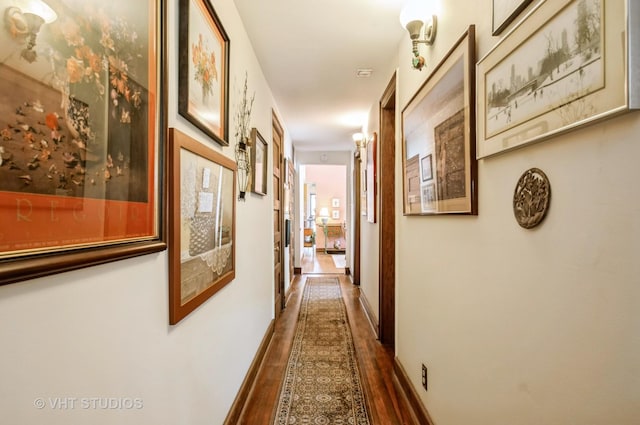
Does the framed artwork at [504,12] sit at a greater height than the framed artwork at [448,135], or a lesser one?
greater

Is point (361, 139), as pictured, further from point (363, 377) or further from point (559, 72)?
point (559, 72)

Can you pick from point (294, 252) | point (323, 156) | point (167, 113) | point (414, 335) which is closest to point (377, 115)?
point (414, 335)

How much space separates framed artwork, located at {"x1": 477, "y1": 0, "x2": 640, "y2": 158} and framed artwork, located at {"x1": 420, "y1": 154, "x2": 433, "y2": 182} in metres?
0.51

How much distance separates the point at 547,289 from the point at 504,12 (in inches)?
32.2

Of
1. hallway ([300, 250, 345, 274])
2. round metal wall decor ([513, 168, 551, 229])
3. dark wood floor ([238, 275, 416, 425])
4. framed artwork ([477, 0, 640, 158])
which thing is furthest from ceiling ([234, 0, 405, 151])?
hallway ([300, 250, 345, 274])

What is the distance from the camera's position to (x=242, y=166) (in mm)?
1942

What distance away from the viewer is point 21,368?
1.71 feet

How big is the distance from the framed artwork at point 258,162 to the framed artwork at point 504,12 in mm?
1595

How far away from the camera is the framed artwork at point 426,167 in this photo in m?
1.52

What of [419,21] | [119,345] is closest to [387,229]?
[419,21]

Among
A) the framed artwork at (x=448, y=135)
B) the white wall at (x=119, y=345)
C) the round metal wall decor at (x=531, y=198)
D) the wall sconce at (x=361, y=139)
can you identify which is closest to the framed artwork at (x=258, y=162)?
the white wall at (x=119, y=345)

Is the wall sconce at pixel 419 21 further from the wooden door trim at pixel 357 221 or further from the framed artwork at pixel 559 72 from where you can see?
the wooden door trim at pixel 357 221

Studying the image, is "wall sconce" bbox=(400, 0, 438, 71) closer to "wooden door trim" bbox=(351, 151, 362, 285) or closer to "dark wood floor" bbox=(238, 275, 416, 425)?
"dark wood floor" bbox=(238, 275, 416, 425)

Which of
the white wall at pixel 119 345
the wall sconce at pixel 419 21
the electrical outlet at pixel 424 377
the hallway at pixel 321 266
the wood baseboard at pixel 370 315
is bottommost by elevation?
the hallway at pixel 321 266
